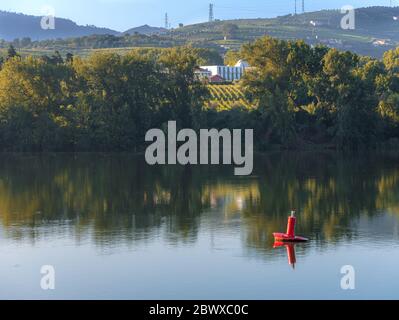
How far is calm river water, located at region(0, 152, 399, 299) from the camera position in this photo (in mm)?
21547

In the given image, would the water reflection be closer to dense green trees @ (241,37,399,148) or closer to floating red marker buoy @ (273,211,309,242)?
floating red marker buoy @ (273,211,309,242)

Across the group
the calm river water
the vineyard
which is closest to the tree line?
the vineyard

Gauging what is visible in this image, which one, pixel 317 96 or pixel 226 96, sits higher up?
pixel 317 96

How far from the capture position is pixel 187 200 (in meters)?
36.7

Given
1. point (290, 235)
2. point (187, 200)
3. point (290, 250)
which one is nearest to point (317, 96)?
point (187, 200)

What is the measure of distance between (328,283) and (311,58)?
1885 inches

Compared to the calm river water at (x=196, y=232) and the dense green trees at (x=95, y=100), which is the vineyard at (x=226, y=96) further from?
the calm river water at (x=196, y=232)

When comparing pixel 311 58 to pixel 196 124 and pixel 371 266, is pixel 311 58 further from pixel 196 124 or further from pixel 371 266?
pixel 371 266

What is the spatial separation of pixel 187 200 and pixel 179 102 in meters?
29.9

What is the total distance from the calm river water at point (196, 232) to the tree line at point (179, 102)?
49.6 ft

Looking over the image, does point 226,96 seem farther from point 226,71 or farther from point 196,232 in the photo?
point 196,232
